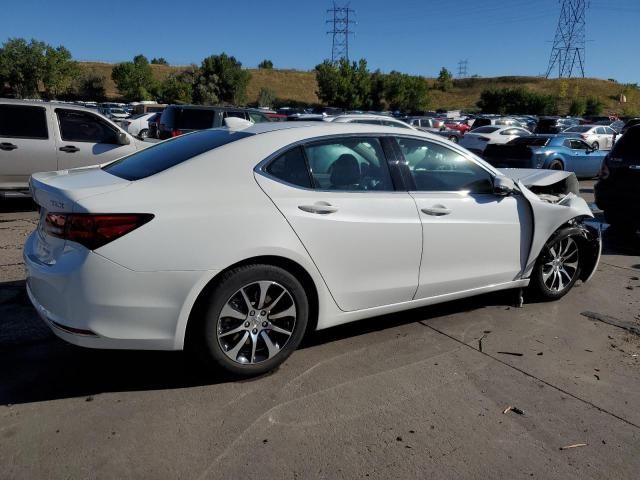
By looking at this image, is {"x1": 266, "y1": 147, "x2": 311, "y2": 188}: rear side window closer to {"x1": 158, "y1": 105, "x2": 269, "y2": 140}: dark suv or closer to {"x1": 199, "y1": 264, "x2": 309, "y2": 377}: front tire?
{"x1": 199, "y1": 264, "x2": 309, "y2": 377}: front tire

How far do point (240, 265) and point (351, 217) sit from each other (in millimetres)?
817

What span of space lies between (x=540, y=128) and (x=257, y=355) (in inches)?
1300

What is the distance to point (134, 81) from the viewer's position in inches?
3125

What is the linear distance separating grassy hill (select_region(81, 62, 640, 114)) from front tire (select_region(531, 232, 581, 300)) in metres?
90.7

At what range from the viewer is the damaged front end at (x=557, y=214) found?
4664mm

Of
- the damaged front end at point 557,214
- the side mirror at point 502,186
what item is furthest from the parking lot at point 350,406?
the side mirror at point 502,186

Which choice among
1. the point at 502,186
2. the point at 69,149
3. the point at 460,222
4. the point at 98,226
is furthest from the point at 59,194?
the point at 69,149

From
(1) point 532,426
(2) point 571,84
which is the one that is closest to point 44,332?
(1) point 532,426

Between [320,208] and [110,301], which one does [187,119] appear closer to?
[320,208]

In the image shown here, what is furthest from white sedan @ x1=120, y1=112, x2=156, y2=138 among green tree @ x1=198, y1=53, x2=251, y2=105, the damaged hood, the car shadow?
green tree @ x1=198, y1=53, x2=251, y2=105

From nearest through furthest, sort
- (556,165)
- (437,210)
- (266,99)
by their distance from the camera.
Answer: (437,210)
(556,165)
(266,99)

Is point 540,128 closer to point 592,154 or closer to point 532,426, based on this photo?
point 592,154

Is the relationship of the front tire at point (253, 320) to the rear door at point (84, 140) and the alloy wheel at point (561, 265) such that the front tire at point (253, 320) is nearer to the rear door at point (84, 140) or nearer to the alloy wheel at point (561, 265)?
the alloy wheel at point (561, 265)

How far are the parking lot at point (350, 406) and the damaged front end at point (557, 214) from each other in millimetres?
771
